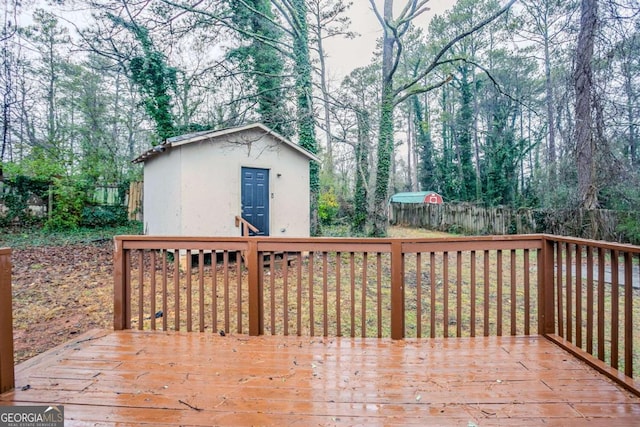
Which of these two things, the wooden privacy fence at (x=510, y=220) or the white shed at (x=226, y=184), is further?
the white shed at (x=226, y=184)

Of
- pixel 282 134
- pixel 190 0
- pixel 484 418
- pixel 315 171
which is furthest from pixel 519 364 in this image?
pixel 190 0

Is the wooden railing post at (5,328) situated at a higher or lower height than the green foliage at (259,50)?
lower

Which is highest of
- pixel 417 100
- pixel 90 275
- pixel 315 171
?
pixel 417 100

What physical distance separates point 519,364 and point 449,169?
19.5 meters

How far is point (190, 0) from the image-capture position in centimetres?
737

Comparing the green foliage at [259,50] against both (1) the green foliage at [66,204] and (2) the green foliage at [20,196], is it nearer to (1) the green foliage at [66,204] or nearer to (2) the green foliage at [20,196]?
(1) the green foliage at [66,204]

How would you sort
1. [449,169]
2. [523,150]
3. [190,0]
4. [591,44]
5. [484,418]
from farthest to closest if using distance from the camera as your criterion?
1. [449,169]
2. [523,150]
3. [190,0]
4. [591,44]
5. [484,418]

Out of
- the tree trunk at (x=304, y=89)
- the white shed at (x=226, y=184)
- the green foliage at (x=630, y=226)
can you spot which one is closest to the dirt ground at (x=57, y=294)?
the white shed at (x=226, y=184)

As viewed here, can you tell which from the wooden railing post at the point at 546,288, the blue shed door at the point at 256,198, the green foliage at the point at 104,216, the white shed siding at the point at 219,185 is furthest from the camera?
the green foliage at the point at 104,216

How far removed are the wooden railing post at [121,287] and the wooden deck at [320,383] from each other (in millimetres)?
235

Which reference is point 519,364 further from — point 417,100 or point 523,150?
point 417,100

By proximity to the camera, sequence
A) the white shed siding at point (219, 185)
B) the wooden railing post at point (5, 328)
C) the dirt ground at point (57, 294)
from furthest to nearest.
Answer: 1. the white shed siding at point (219, 185)
2. the dirt ground at point (57, 294)
3. the wooden railing post at point (5, 328)

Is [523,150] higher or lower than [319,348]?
higher

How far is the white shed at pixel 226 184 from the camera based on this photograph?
20.8ft
